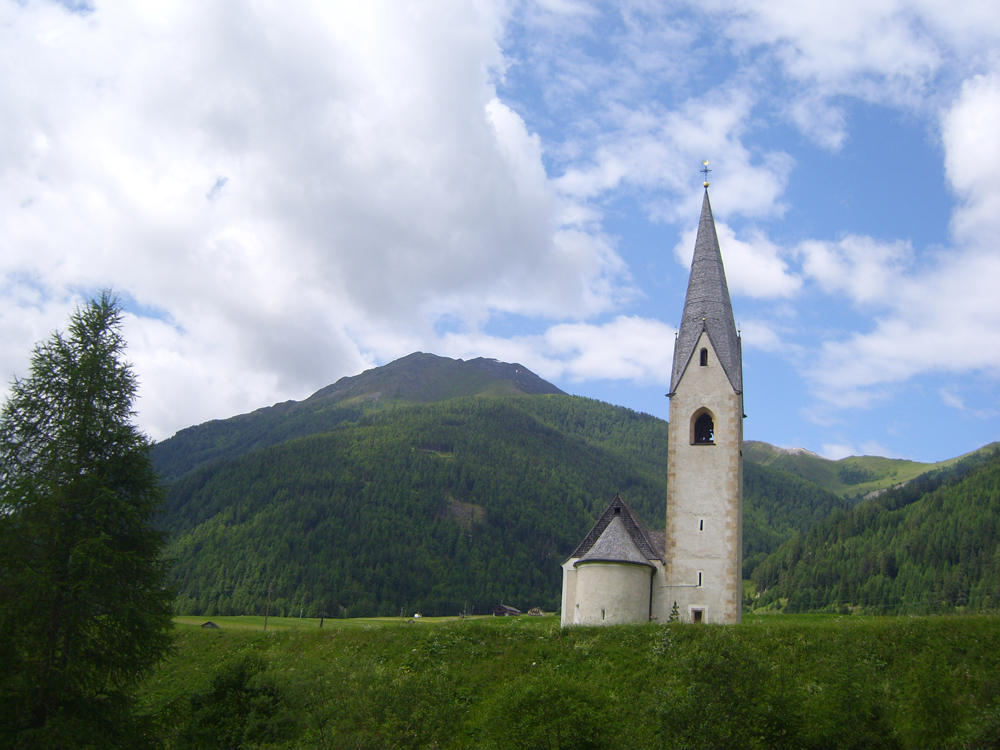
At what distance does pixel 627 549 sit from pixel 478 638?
8190mm

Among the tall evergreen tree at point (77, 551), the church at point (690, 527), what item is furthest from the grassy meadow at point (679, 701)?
the church at point (690, 527)

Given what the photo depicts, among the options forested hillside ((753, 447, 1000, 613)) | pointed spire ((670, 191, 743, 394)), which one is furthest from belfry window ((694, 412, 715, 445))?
forested hillside ((753, 447, 1000, 613))

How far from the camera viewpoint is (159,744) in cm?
1984

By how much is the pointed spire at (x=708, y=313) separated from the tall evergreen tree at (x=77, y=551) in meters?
27.4

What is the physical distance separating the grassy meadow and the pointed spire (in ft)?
47.3

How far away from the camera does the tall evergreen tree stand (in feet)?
59.9

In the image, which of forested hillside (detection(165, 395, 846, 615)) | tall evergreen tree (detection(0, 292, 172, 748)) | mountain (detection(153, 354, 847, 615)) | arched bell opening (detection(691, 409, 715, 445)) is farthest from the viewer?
mountain (detection(153, 354, 847, 615))

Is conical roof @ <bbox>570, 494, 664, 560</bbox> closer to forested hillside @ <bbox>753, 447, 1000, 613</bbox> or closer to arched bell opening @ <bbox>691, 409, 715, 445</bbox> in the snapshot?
arched bell opening @ <bbox>691, 409, 715, 445</bbox>

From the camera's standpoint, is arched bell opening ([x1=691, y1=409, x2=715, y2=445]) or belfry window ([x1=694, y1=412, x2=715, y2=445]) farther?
belfry window ([x1=694, y1=412, x2=715, y2=445])

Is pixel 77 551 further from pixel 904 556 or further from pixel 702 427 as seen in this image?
pixel 904 556

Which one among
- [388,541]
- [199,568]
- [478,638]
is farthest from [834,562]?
[478,638]

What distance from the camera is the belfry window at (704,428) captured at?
4025 cm

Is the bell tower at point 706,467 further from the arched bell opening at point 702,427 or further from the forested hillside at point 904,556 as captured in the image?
the forested hillside at point 904,556

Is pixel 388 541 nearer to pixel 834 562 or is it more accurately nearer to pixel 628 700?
pixel 834 562
